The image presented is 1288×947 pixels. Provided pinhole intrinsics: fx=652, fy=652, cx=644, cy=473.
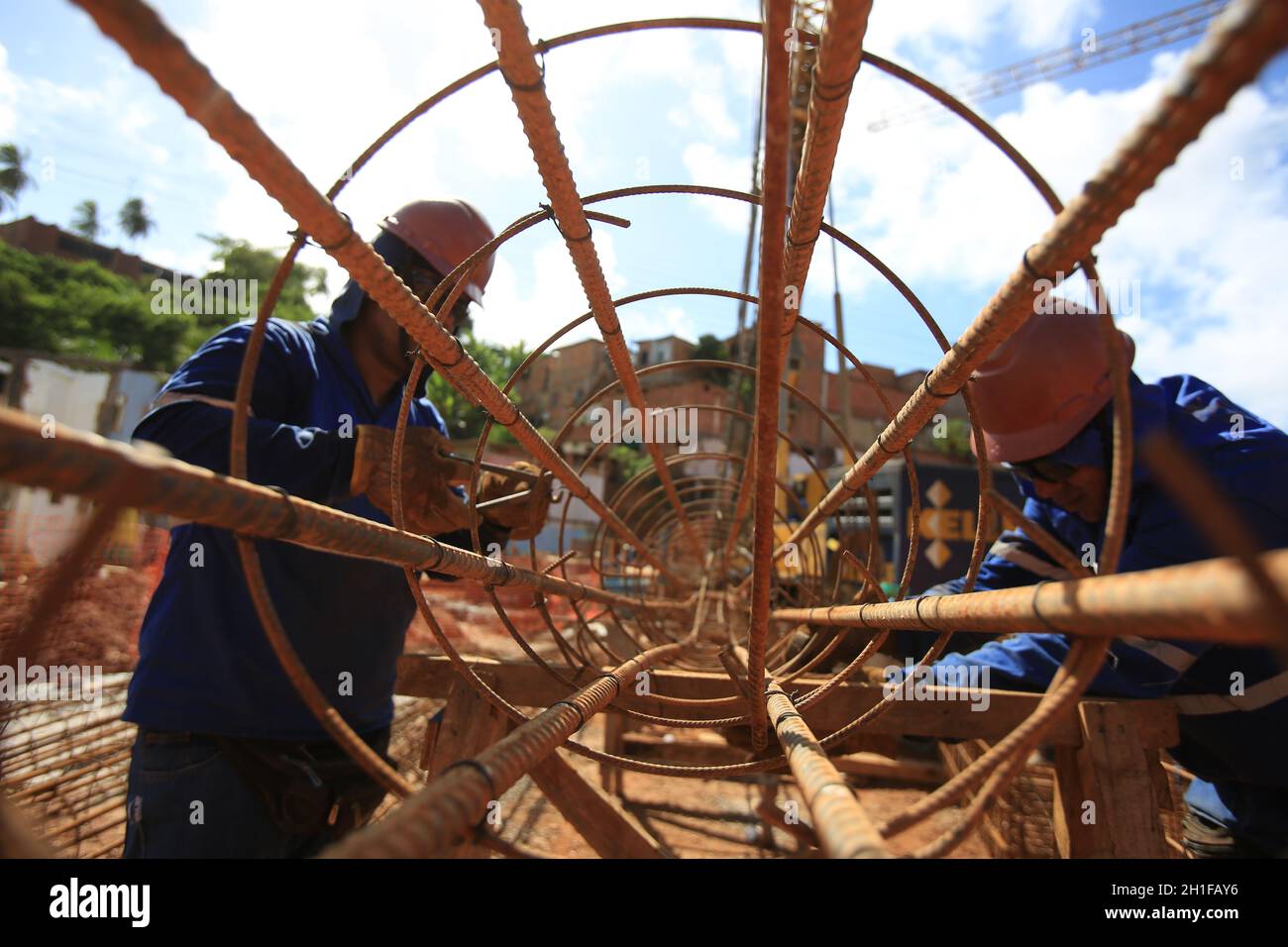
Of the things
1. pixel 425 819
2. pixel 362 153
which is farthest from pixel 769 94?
Answer: pixel 425 819

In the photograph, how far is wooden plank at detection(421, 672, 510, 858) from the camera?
1.59 m

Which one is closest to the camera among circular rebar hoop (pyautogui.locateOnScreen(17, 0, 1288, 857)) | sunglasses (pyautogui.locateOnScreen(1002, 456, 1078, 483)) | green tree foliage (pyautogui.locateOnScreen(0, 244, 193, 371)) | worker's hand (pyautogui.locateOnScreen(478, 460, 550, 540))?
circular rebar hoop (pyautogui.locateOnScreen(17, 0, 1288, 857))

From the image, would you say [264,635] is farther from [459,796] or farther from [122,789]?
[122,789]

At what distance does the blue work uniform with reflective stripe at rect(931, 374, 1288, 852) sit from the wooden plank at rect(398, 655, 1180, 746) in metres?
0.19

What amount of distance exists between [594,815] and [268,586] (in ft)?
3.39

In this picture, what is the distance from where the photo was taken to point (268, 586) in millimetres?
1729

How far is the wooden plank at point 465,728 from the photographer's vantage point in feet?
5.22

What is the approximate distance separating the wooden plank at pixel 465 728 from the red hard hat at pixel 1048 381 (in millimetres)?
1709

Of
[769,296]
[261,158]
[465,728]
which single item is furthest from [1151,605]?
[465,728]

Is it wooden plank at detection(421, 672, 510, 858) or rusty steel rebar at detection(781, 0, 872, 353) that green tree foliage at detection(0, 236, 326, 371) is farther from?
rusty steel rebar at detection(781, 0, 872, 353)

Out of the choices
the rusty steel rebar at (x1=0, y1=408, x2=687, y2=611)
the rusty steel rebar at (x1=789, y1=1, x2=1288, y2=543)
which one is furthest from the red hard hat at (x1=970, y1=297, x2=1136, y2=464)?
the rusty steel rebar at (x1=0, y1=408, x2=687, y2=611)

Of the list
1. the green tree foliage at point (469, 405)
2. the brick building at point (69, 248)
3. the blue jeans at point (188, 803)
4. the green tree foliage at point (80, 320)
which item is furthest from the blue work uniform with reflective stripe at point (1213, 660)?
the brick building at point (69, 248)

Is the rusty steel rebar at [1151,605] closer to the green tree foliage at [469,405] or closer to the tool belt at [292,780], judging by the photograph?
the tool belt at [292,780]

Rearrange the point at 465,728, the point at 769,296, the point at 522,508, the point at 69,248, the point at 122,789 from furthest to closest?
the point at 69,248, the point at 122,789, the point at 522,508, the point at 465,728, the point at 769,296
